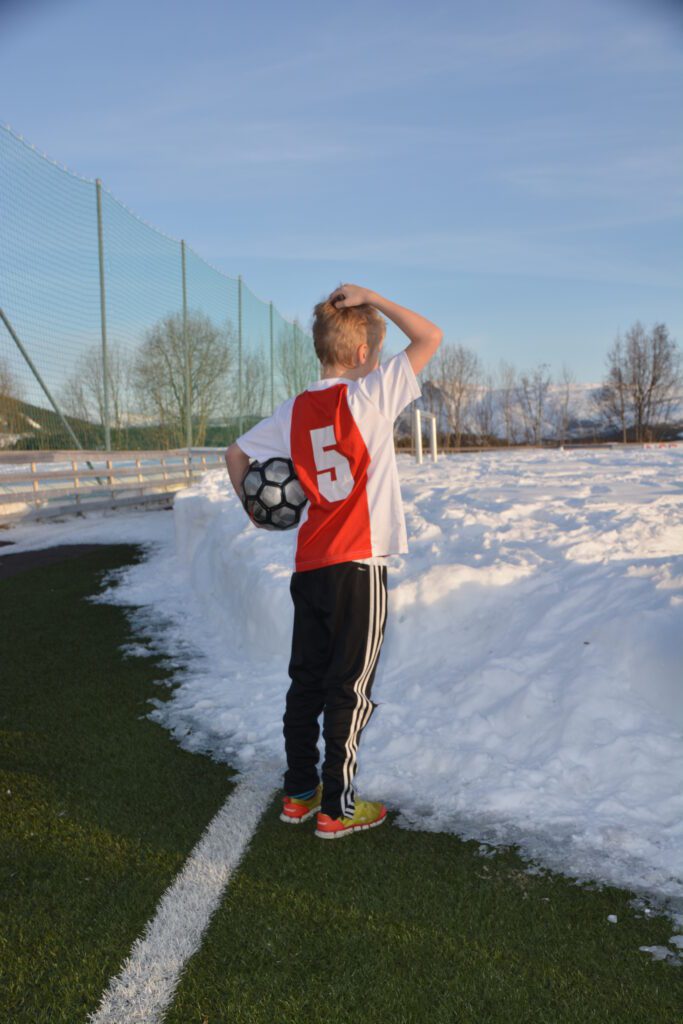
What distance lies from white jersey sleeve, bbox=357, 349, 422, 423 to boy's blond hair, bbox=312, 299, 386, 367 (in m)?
0.13

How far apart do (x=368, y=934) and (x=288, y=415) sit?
1718 mm

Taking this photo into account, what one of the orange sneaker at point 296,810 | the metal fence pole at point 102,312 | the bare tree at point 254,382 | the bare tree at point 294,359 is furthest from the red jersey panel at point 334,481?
the bare tree at point 294,359

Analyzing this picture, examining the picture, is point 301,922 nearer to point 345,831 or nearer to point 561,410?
point 345,831

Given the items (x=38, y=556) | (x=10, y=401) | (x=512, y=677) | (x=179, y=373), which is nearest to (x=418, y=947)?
(x=512, y=677)

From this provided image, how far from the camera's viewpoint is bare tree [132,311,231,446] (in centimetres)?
1894

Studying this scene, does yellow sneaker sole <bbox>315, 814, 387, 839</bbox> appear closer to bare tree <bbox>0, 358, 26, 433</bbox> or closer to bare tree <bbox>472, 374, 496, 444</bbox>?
bare tree <bbox>0, 358, 26, 433</bbox>

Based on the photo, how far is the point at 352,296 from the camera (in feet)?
8.74

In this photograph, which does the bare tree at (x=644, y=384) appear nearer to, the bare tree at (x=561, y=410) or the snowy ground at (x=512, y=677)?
the bare tree at (x=561, y=410)

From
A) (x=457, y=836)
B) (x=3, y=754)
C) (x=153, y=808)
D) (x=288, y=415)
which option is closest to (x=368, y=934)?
(x=457, y=836)

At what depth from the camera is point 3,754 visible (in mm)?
3613

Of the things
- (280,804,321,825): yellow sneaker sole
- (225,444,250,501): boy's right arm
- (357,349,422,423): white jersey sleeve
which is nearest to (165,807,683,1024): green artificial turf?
(280,804,321,825): yellow sneaker sole

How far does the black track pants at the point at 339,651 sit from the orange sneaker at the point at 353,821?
29 mm

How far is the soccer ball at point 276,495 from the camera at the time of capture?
9.44ft

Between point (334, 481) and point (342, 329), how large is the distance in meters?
0.54
